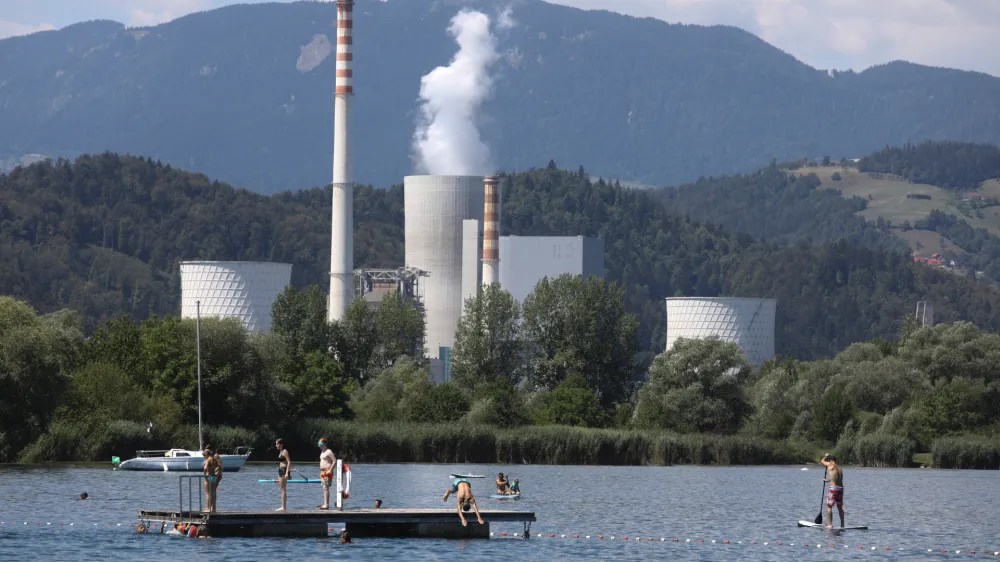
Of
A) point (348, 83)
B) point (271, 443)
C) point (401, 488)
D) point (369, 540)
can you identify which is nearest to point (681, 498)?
point (401, 488)

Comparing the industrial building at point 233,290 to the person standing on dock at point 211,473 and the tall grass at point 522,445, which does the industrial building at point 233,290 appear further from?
the person standing on dock at point 211,473

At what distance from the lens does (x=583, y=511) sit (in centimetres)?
4997

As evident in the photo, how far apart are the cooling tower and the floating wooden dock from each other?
10235 cm

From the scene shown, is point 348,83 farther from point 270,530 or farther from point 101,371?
point 270,530

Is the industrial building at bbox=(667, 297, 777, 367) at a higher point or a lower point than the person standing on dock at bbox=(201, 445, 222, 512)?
higher

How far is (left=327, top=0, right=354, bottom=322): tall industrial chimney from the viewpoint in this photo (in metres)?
114

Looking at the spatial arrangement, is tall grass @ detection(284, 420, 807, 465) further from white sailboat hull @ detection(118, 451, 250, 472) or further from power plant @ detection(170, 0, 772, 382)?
power plant @ detection(170, 0, 772, 382)

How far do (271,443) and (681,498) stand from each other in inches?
974

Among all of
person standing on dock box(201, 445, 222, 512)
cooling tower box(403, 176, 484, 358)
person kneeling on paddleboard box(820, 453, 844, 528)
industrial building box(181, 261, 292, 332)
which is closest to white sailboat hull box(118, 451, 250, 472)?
person standing on dock box(201, 445, 222, 512)

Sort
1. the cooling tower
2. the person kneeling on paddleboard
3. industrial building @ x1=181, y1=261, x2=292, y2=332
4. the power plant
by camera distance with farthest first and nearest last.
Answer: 1. the cooling tower
2. industrial building @ x1=181, y1=261, x2=292, y2=332
3. the power plant
4. the person kneeling on paddleboard

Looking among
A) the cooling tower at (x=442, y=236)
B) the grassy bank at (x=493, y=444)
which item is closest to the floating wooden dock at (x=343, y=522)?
the grassy bank at (x=493, y=444)

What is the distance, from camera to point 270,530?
128 ft

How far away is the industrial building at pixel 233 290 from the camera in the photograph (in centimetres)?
11694

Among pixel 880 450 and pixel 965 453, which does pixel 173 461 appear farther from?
pixel 965 453
